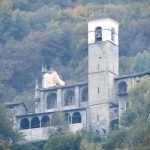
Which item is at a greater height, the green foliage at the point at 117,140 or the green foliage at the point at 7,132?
the green foliage at the point at 7,132

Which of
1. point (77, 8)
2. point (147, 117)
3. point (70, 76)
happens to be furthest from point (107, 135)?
point (77, 8)

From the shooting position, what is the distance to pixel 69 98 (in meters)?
145

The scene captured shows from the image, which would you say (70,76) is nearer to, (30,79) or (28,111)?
(30,79)

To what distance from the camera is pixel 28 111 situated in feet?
490

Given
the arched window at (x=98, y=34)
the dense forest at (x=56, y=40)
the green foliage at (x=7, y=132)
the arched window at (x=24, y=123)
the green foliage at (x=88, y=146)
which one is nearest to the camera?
the green foliage at (x=88, y=146)

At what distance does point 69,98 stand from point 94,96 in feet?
16.7

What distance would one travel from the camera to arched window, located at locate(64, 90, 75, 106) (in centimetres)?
14512

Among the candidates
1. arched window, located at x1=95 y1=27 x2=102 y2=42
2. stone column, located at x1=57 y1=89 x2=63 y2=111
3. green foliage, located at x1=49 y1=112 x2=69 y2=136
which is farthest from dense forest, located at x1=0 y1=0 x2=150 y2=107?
green foliage, located at x1=49 y1=112 x2=69 y2=136

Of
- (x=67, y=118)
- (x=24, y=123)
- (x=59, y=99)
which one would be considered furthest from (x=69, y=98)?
(x=24, y=123)

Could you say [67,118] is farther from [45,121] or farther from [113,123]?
[113,123]

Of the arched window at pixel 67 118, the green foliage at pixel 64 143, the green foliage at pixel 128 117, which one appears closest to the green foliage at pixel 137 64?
the arched window at pixel 67 118

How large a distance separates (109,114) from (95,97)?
6.83 ft

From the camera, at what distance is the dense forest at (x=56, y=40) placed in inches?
6476

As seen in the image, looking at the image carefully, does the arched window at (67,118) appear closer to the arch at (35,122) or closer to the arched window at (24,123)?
the arch at (35,122)
